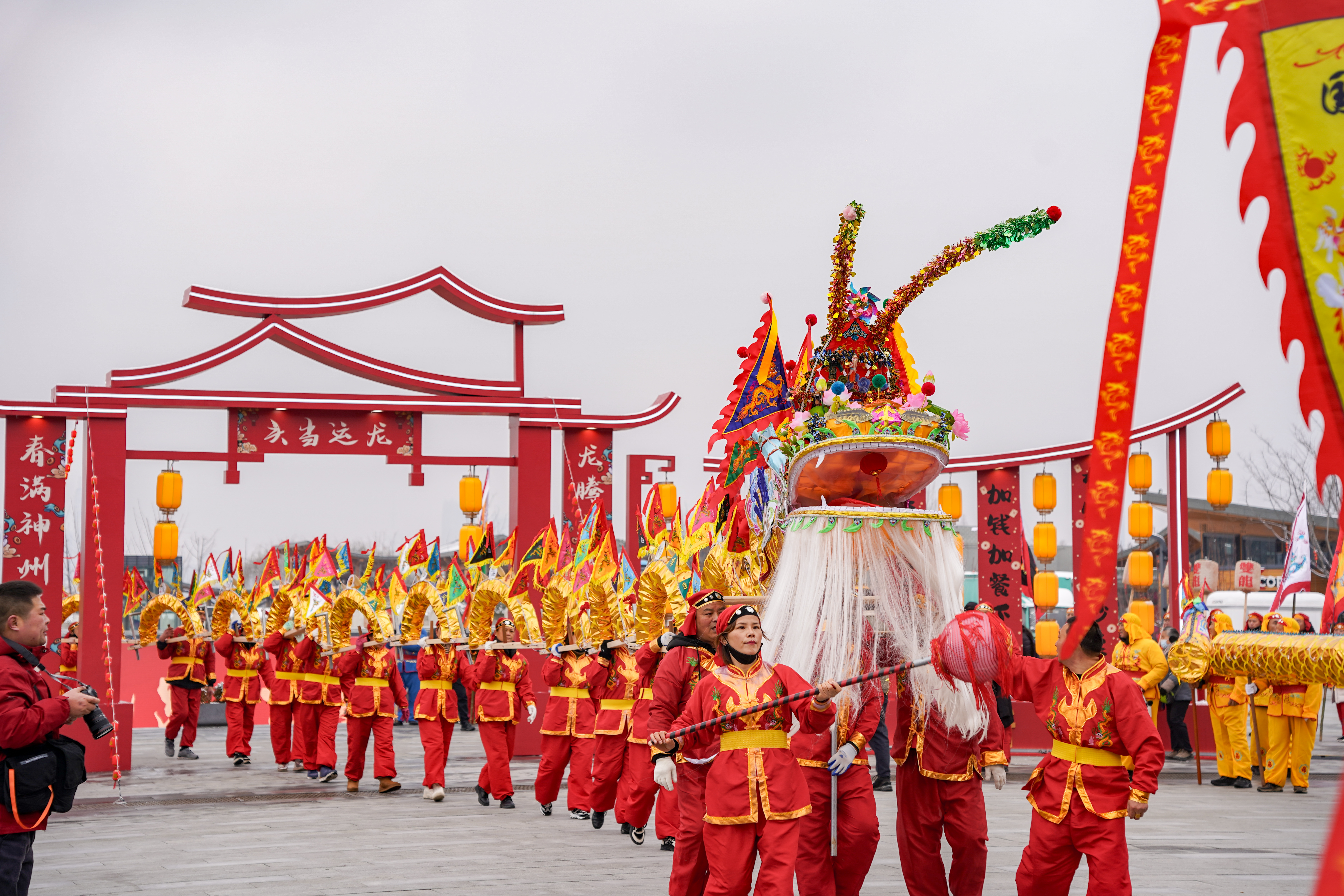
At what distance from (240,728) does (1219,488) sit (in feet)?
35.3

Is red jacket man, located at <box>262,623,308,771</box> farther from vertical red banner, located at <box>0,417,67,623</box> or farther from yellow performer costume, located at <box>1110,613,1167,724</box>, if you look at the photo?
yellow performer costume, located at <box>1110,613,1167,724</box>

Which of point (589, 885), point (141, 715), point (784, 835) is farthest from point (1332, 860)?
point (141, 715)

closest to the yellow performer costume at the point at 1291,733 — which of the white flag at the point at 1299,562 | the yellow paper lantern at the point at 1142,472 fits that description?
the white flag at the point at 1299,562

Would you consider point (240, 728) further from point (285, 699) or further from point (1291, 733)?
point (1291, 733)

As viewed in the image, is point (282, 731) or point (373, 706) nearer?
point (373, 706)

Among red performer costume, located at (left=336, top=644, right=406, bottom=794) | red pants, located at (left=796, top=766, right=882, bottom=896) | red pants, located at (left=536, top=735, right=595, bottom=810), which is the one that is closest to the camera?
red pants, located at (left=796, top=766, right=882, bottom=896)

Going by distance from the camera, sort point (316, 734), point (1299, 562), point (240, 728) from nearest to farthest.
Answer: point (1299, 562) → point (316, 734) → point (240, 728)

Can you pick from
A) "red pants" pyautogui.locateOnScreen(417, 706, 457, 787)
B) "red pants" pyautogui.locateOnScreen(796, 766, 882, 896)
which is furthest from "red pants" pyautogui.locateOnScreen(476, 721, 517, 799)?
"red pants" pyautogui.locateOnScreen(796, 766, 882, 896)

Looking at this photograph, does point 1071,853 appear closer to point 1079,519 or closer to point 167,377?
point 1079,519

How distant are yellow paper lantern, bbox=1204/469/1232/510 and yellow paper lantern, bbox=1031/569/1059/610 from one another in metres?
2.10

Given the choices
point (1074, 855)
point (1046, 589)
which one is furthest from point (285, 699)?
point (1074, 855)

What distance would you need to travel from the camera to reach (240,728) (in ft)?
44.4

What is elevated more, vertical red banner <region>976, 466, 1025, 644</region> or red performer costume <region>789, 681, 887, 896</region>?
vertical red banner <region>976, 466, 1025, 644</region>

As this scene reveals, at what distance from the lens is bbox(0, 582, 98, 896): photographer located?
4520 mm
